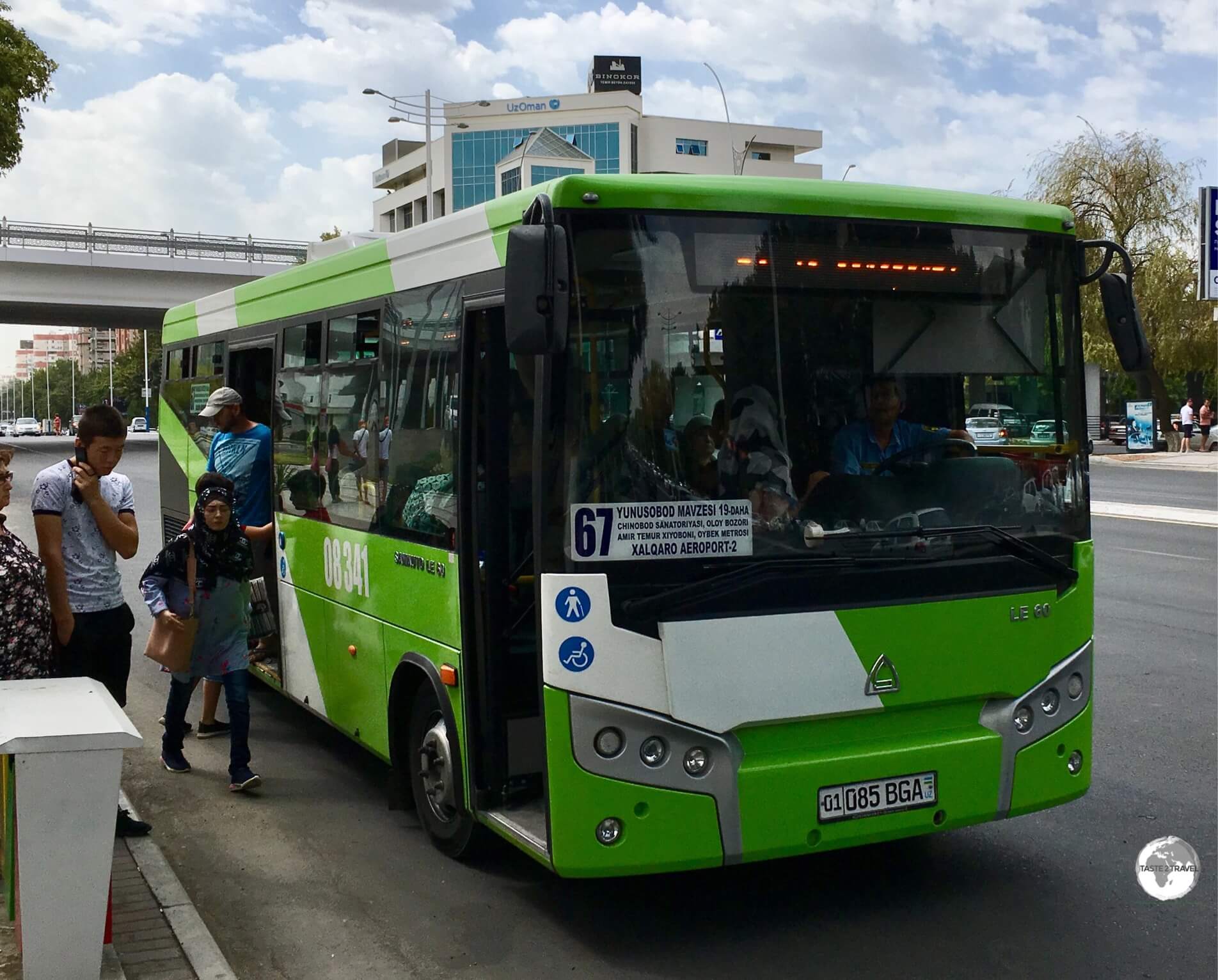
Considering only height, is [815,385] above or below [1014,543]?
above

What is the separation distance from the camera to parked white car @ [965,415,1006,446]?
5.09m

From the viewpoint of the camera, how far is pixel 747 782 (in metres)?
4.63

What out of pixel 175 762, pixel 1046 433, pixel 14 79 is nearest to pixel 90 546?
pixel 175 762

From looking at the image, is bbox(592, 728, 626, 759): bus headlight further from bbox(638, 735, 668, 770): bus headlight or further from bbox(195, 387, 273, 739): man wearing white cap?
bbox(195, 387, 273, 739): man wearing white cap

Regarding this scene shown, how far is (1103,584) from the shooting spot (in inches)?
552

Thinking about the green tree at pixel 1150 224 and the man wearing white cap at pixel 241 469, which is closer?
the man wearing white cap at pixel 241 469

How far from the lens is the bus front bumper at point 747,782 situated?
14.9 feet

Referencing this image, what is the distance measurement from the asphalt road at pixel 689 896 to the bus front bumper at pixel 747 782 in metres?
0.38

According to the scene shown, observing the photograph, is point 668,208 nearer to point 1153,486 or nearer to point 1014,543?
point 1014,543

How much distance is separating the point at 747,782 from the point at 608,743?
0.50m

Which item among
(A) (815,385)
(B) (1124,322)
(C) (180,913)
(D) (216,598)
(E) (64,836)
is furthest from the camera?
(D) (216,598)

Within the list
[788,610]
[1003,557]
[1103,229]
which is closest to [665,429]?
[788,610]

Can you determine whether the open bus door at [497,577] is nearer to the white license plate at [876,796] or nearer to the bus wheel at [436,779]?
the bus wheel at [436,779]

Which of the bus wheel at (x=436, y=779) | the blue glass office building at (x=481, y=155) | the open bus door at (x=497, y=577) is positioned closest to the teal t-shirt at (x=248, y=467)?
the bus wheel at (x=436, y=779)
